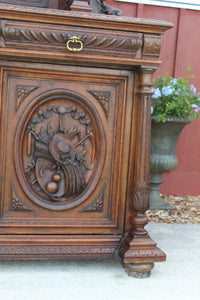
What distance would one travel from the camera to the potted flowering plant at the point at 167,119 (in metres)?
2.94

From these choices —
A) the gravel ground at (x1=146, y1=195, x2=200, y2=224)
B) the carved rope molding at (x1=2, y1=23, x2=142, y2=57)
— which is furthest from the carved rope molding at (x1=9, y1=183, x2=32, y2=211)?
the gravel ground at (x1=146, y1=195, x2=200, y2=224)

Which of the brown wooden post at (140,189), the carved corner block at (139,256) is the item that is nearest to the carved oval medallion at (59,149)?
the brown wooden post at (140,189)

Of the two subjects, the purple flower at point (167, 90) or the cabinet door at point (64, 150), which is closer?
the cabinet door at point (64, 150)

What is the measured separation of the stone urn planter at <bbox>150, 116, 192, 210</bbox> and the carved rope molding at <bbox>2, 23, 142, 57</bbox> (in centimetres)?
120

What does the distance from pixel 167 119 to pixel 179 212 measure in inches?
30.0

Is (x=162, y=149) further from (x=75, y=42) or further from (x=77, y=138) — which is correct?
(x=75, y=42)

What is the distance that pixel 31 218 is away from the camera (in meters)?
1.88

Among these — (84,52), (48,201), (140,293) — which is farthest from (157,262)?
(84,52)

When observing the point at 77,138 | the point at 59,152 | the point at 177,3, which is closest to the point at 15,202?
the point at 59,152

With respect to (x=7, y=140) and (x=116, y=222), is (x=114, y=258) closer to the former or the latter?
(x=116, y=222)

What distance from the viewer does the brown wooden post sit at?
189cm

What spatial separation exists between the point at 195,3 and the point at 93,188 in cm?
223

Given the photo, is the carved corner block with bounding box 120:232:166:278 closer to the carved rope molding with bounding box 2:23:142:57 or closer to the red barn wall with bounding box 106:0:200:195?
the carved rope molding with bounding box 2:23:142:57

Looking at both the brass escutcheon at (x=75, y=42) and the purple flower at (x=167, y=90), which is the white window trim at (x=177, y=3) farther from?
the brass escutcheon at (x=75, y=42)
